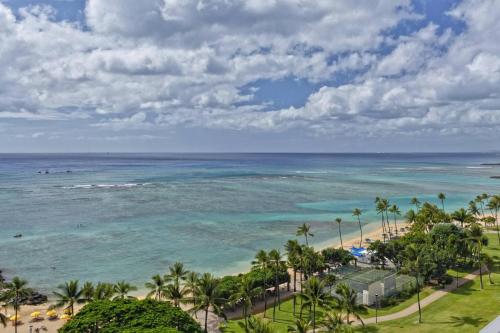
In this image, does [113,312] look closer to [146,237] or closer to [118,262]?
[118,262]

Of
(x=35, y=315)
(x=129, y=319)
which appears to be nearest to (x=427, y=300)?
(x=129, y=319)

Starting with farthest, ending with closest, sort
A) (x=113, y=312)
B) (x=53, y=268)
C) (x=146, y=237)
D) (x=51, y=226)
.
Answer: (x=51, y=226) < (x=146, y=237) < (x=53, y=268) < (x=113, y=312)

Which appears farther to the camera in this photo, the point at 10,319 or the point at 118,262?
the point at 118,262

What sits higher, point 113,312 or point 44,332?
point 113,312

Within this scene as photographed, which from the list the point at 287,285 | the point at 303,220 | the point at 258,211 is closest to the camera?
the point at 287,285

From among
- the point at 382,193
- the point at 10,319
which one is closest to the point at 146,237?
the point at 10,319

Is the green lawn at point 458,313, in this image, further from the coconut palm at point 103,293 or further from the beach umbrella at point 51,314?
the beach umbrella at point 51,314

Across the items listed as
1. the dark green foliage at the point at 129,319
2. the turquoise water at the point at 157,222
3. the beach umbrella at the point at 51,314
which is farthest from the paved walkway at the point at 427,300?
the beach umbrella at the point at 51,314
